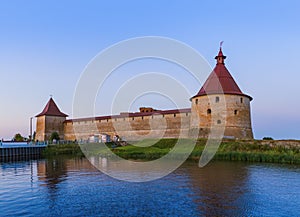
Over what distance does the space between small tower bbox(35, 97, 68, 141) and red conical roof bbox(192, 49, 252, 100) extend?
24625mm

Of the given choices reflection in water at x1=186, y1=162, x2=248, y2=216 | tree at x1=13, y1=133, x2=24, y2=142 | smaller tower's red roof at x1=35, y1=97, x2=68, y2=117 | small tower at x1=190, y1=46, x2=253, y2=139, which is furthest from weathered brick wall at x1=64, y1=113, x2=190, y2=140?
tree at x1=13, y1=133, x2=24, y2=142

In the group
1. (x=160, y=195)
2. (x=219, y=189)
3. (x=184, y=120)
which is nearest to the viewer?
(x=160, y=195)

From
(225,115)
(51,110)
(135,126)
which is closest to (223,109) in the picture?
(225,115)

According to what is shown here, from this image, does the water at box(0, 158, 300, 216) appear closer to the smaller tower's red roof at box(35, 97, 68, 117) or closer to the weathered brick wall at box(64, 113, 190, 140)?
the weathered brick wall at box(64, 113, 190, 140)

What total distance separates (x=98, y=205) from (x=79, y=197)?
4.53 feet

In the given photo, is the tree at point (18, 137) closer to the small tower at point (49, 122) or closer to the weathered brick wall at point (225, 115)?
the small tower at point (49, 122)

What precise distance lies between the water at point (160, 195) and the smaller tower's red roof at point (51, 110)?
30.5 metres

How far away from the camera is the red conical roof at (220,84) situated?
28.9 metres

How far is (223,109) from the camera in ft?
93.6

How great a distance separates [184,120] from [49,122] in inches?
869

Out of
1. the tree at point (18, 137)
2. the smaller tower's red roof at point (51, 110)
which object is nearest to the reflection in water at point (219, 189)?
the smaller tower's red roof at point (51, 110)

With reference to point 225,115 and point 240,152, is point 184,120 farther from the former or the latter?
Answer: point 240,152

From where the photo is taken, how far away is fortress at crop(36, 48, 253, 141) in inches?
1123

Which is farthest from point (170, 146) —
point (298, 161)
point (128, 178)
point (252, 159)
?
point (128, 178)
